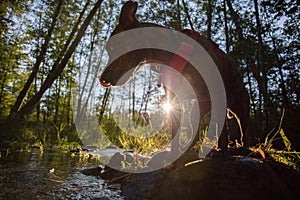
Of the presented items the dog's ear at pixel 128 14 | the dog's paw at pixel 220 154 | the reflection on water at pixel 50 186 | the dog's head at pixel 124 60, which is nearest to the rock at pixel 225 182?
the dog's paw at pixel 220 154

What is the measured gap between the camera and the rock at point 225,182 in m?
1.64

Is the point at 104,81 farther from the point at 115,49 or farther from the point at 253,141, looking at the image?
the point at 253,141

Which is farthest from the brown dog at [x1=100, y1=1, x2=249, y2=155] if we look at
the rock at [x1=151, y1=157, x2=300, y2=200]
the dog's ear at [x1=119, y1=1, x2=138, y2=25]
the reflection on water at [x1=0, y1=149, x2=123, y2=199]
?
the reflection on water at [x1=0, y1=149, x2=123, y2=199]

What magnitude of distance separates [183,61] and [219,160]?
1.03 metres

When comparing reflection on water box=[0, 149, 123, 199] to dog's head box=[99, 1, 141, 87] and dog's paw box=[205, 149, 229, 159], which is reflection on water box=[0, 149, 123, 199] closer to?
dog's paw box=[205, 149, 229, 159]

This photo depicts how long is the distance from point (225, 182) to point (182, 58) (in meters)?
1.24

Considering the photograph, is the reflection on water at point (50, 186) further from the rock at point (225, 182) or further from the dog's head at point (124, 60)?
the dog's head at point (124, 60)

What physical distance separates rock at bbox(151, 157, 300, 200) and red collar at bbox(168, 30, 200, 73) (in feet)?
3.27

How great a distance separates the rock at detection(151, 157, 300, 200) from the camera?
1.64m

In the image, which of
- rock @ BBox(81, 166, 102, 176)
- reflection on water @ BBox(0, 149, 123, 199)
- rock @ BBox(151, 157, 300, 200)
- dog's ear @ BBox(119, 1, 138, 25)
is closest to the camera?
rock @ BBox(151, 157, 300, 200)

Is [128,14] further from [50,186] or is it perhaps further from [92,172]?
[92,172]

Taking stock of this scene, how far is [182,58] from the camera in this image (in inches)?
93.4

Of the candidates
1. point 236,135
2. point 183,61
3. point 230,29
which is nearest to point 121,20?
point 183,61

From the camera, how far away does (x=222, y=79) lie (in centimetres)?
219
